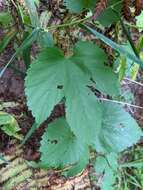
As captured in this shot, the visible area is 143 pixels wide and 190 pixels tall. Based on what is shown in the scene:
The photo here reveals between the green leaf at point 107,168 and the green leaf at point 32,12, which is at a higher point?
the green leaf at point 32,12

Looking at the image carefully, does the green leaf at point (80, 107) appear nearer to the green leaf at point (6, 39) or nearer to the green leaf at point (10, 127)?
the green leaf at point (6, 39)

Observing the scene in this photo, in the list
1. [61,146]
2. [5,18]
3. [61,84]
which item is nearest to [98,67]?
[61,84]

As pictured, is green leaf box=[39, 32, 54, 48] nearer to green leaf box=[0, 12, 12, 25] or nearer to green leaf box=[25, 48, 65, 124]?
green leaf box=[25, 48, 65, 124]

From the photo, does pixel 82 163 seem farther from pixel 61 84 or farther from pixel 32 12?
pixel 32 12

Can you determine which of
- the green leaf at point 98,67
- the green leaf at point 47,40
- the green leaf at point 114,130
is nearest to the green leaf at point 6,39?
the green leaf at point 47,40

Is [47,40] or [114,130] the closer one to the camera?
[47,40]

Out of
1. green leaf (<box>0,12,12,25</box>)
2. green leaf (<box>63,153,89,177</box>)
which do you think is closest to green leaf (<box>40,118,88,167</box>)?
green leaf (<box>63,153,89,177</box>)
